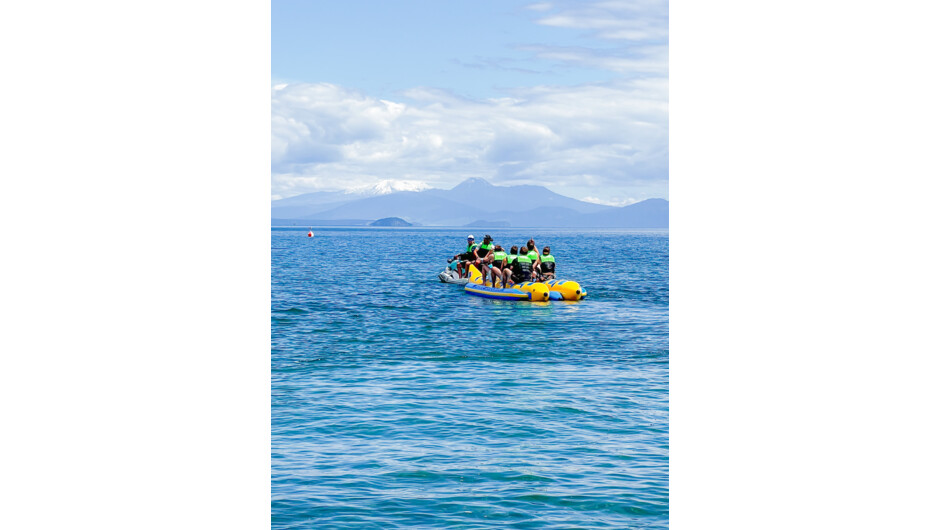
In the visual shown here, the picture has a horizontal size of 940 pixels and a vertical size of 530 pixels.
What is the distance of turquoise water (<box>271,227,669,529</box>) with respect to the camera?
27.2ft

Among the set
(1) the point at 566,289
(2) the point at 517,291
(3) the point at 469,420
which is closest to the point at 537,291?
(2) the point at 517,291

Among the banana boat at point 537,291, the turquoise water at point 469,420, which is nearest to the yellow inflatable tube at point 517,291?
the banana boat at point 537,291

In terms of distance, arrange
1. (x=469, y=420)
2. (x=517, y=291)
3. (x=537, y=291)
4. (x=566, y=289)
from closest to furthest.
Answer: (x=469, y=420) < (x=537, y=291) < (x=517, y=291) < (x=566, y=289)

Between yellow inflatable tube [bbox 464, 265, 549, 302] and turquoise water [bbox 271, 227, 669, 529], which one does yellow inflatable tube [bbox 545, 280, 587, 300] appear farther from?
turquoise water [bbox 271, 227, 669, 529]

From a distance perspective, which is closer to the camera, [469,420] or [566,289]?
[469,420]

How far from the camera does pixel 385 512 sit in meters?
8.08

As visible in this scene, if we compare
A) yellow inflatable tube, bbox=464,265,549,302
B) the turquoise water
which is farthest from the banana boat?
the turquoise water

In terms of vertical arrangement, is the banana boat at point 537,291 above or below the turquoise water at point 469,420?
above

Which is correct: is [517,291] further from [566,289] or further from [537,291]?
[566,289]

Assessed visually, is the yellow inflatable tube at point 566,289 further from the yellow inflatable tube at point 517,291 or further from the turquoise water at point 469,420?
the turquoise water at point 469,420

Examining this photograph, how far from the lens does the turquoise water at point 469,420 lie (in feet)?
27.2

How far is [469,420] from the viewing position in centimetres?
1170

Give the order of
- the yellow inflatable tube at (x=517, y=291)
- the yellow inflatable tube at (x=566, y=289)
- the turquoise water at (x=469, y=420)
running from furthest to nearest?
the yellow inflatable tube at (x=566, y=289)
the yellow inflatable tube at (x=517, y=291)
the turquoise water at (x=469, y=420)

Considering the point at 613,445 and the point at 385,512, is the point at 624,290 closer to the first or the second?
the point at 613,445
